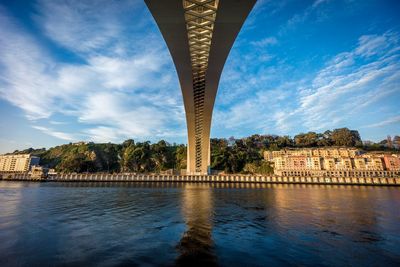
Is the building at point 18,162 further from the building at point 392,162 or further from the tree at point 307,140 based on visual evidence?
the building at point 392,162

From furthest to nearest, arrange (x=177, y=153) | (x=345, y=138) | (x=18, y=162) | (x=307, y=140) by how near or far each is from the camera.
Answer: (x=307, y=140)
(x=18, y=162)
(x=345, y=138)
(x=177, y=153)

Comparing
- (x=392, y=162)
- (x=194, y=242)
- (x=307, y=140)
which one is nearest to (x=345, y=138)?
(x=307, y=140)

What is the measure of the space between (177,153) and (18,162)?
71.8 metres

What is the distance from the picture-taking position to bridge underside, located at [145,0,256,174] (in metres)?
11.1

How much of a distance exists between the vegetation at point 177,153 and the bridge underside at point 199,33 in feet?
167

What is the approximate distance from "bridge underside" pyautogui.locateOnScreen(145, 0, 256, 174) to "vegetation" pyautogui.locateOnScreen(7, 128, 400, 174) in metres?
51.0

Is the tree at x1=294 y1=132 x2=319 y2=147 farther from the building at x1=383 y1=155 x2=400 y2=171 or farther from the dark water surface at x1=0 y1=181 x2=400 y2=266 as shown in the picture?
the dark water surface at x1=0 y1=181 x2=400 y2=266

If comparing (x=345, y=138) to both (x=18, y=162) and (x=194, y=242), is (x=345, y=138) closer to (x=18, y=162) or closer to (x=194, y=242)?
(x=194, y=242)

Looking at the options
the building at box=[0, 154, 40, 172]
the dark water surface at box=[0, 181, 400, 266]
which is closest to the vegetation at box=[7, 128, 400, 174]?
the building at box=[0, 154, 40, 172]

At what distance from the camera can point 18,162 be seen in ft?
314

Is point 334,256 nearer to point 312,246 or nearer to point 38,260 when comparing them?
point 312,246

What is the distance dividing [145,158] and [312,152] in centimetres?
6006

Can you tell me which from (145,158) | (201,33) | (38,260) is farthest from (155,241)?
(145,158)

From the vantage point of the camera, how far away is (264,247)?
22.8 feet
